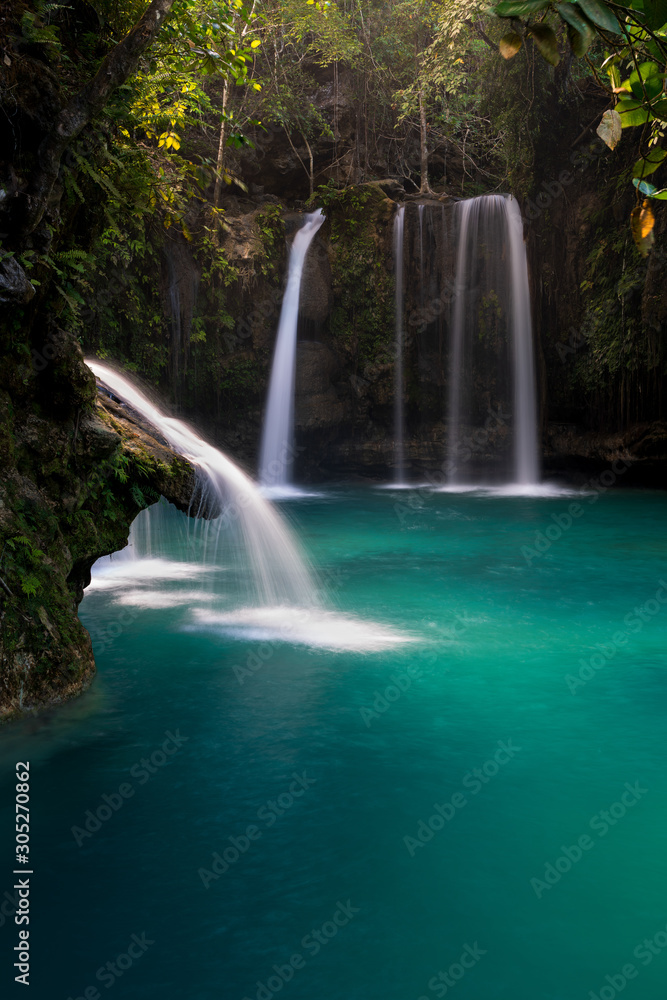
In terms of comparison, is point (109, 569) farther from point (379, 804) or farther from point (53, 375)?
point (379, 804)

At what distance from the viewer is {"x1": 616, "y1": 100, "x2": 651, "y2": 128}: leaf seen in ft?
5.96

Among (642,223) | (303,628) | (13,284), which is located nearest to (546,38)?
(642,223)

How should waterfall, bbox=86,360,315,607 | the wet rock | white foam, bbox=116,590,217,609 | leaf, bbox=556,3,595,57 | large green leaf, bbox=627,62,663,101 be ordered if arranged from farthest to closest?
white foam, bbox=116,590,217,609 < waterfall, bbox=86,360,315,607 < the wet rock < large green leaf, bbox=627,62,663,101 < leaf, bbox=556,3,595,57

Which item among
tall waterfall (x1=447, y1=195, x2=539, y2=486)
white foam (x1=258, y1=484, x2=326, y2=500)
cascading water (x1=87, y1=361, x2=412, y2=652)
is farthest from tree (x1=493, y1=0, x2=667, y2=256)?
tall waterfall (x1=447, y1=195, x2=539, y2=486)

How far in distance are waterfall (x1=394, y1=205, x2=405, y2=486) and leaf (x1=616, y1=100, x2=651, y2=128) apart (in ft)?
60.2

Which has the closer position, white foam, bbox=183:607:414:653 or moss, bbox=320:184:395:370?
white foam, bbox=183:607:414:653

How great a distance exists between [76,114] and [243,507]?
13.6ft

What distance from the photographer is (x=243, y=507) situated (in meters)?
8.53

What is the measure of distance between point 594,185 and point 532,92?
7.90ft

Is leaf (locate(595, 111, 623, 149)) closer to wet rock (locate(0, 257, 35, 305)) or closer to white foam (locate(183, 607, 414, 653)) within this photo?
wet rock (locate(0, 257, 35, 305))

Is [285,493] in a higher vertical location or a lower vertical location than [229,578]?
higher

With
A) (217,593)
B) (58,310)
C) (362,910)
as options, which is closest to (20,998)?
(362,910)

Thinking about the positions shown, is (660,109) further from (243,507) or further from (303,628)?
(243,507)

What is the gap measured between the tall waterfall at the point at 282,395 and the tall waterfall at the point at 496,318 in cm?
388
